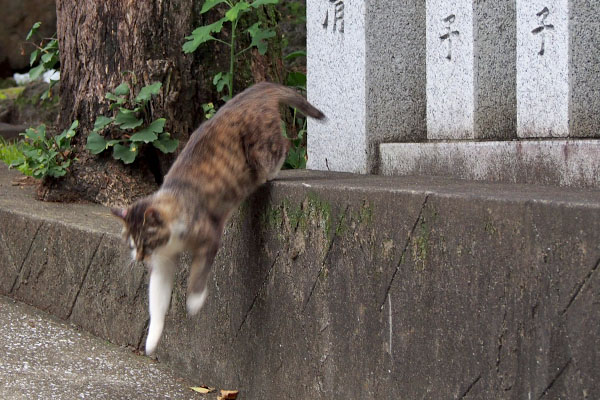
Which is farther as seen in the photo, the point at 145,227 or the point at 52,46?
the point at 52,46

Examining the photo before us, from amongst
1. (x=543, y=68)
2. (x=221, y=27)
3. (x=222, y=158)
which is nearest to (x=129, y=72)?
(x=221, y=27)

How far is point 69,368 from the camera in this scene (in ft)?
13.0

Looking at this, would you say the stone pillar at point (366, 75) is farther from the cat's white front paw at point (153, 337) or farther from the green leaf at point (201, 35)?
the cat's white front paw at point (153, 337)

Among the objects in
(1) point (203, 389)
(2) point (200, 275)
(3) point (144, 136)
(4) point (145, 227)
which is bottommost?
(1) point (203, 389)

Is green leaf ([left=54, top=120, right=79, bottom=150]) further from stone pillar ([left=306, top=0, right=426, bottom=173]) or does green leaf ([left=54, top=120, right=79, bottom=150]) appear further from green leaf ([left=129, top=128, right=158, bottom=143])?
stone pillar ([left=306, top=0, right=426, bottom=173])

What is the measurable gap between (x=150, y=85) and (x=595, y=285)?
3.61 m

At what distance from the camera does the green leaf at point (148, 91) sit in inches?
198

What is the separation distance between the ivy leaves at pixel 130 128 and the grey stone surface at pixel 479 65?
207 cm

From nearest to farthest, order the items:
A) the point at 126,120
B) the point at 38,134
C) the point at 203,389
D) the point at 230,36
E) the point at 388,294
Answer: the point at 388,294
the point at 203,389
the point at 126,120
the point at 230,36
the point at 38,134

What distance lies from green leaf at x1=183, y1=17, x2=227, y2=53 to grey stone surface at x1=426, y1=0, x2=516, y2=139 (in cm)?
162

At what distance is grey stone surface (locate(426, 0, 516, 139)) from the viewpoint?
3619mm

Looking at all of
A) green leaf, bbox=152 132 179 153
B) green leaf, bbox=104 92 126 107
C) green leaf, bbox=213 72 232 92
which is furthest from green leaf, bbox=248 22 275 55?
green leaf, bbox=104 92 126 107

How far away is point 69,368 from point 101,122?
182 cm

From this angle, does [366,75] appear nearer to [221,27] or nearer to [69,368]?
[221,27]
